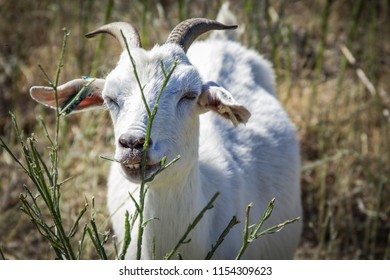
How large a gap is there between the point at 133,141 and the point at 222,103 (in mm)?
554

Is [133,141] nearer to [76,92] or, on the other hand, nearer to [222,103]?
[222,103]

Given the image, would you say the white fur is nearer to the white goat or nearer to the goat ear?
the white goat

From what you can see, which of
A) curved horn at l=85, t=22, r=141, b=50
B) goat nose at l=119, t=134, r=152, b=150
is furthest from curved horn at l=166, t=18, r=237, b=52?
goat nose at l=119, t=134, r=152, b=150

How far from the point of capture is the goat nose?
3.22 m

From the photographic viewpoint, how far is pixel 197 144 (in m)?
3.82

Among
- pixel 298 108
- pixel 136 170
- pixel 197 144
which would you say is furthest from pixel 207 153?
pixel 298 108

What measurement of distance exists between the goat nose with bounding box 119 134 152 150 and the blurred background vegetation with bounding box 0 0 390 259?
1652 millimetres

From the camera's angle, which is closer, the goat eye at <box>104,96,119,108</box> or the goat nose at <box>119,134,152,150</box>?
the goat nose at <box>119,134,152,150</box>

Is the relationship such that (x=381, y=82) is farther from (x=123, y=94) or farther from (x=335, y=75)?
(x=123, y=94)

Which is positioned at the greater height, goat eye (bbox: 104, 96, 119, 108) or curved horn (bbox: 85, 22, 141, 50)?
curved horn (bbox: 85, 22, 141, 50)

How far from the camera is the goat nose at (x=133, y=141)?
10.6 ft
